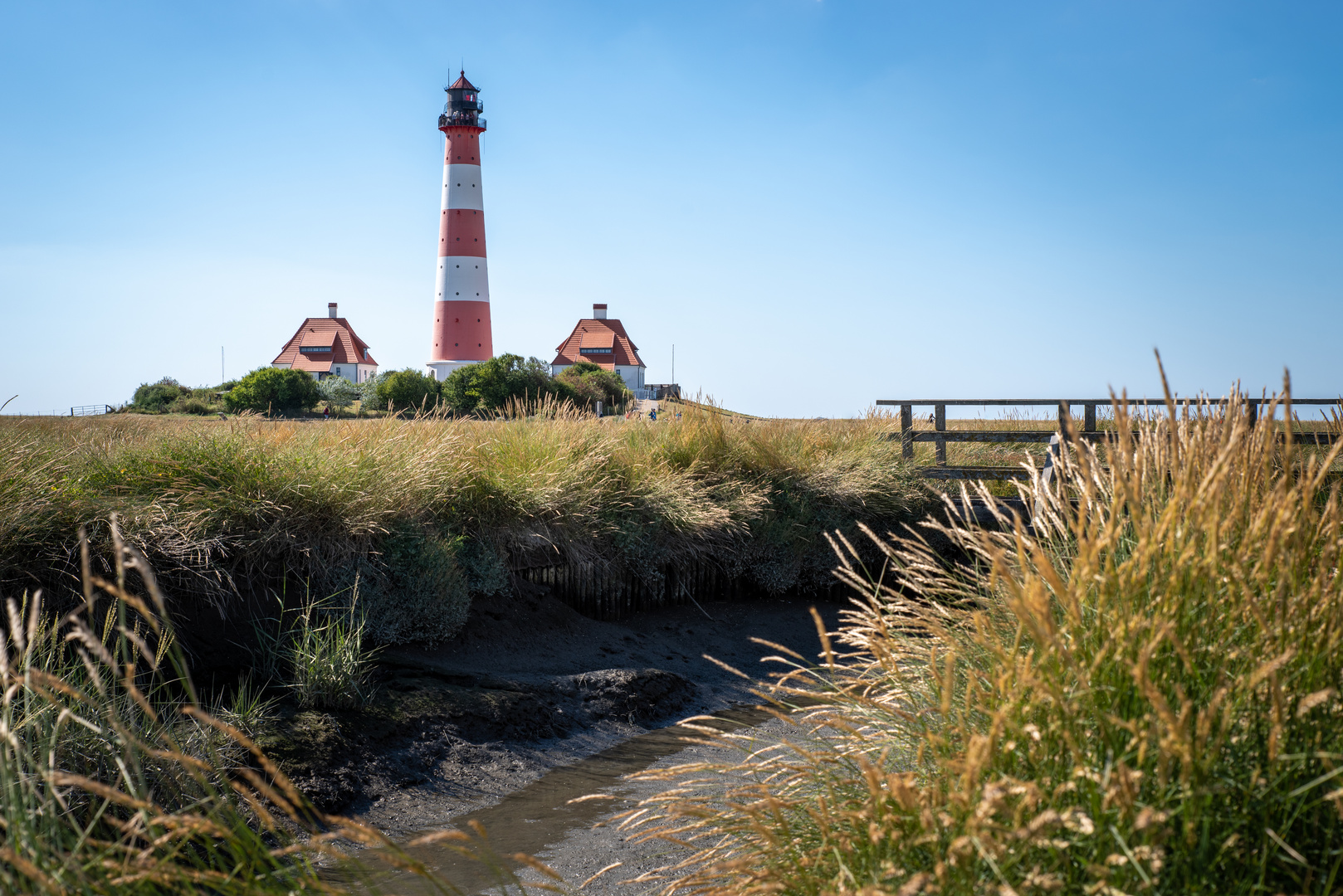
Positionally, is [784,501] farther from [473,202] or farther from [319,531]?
[473,202]

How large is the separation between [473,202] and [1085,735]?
35429 mm

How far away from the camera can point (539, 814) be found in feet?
15.9

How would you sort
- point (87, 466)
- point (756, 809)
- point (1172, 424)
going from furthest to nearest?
point (87, 466) → point (756, 809) → point (1172, 424)

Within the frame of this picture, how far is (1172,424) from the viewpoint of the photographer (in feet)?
6.75

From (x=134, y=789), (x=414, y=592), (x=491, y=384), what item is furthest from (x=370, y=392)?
(x=134, y=789)

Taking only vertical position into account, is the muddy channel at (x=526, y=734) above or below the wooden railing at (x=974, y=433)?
below

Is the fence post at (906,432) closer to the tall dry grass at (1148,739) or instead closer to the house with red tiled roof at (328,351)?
the tall dry grass at (1148,739)

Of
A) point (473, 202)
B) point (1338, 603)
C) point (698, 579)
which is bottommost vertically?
point (698, 579)

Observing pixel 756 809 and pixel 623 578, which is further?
pixel 623 578

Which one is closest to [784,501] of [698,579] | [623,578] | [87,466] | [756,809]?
[698,579]

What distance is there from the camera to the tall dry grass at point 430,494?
5488 mm

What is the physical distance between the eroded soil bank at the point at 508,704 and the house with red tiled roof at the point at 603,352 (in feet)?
156

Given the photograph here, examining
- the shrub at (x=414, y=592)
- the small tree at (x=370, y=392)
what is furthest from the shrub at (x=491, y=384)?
the shrub at (x=414, y=592)

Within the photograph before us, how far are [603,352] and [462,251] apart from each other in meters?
22.3
